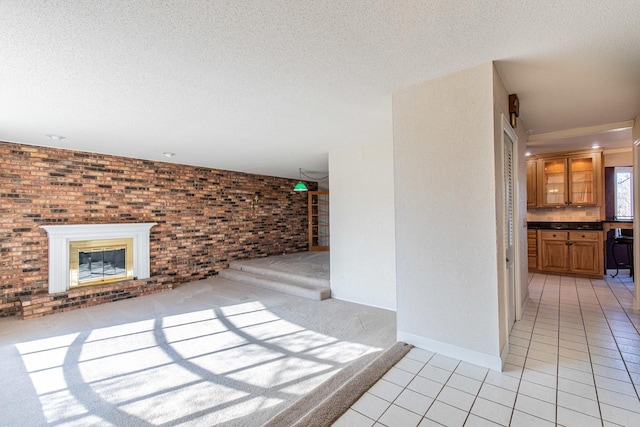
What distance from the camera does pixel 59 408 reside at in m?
2.11

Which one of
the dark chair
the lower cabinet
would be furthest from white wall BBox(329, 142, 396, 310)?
the dark chair

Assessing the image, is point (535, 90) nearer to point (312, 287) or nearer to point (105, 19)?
point (105, 19)

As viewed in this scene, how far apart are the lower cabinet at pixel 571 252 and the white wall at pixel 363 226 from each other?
4.00 metres

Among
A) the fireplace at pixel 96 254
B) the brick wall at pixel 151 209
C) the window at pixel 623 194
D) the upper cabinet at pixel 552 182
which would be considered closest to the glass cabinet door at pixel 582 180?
the upper cabinet at pixel 552 182

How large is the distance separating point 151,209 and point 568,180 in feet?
27.3

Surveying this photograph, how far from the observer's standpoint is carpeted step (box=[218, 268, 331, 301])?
15.8 ft

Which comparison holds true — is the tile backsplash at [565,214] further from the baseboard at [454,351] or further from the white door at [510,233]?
the baseboard at [454,351]

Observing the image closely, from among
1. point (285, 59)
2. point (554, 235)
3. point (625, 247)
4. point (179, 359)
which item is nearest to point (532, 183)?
point (554, 235)

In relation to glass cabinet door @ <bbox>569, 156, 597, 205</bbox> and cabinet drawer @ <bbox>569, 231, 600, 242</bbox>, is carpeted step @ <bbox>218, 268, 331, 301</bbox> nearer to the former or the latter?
cabinet drawer @ <bbox>569, 231, 600, 242</bbox>

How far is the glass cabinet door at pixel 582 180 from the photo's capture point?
566cm

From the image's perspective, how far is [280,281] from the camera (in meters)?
5.61

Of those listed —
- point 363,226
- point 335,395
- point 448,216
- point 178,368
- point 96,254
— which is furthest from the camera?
point 96,254

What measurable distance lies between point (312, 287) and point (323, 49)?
4041mm

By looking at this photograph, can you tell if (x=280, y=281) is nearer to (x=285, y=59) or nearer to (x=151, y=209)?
(x=151, y=209)
